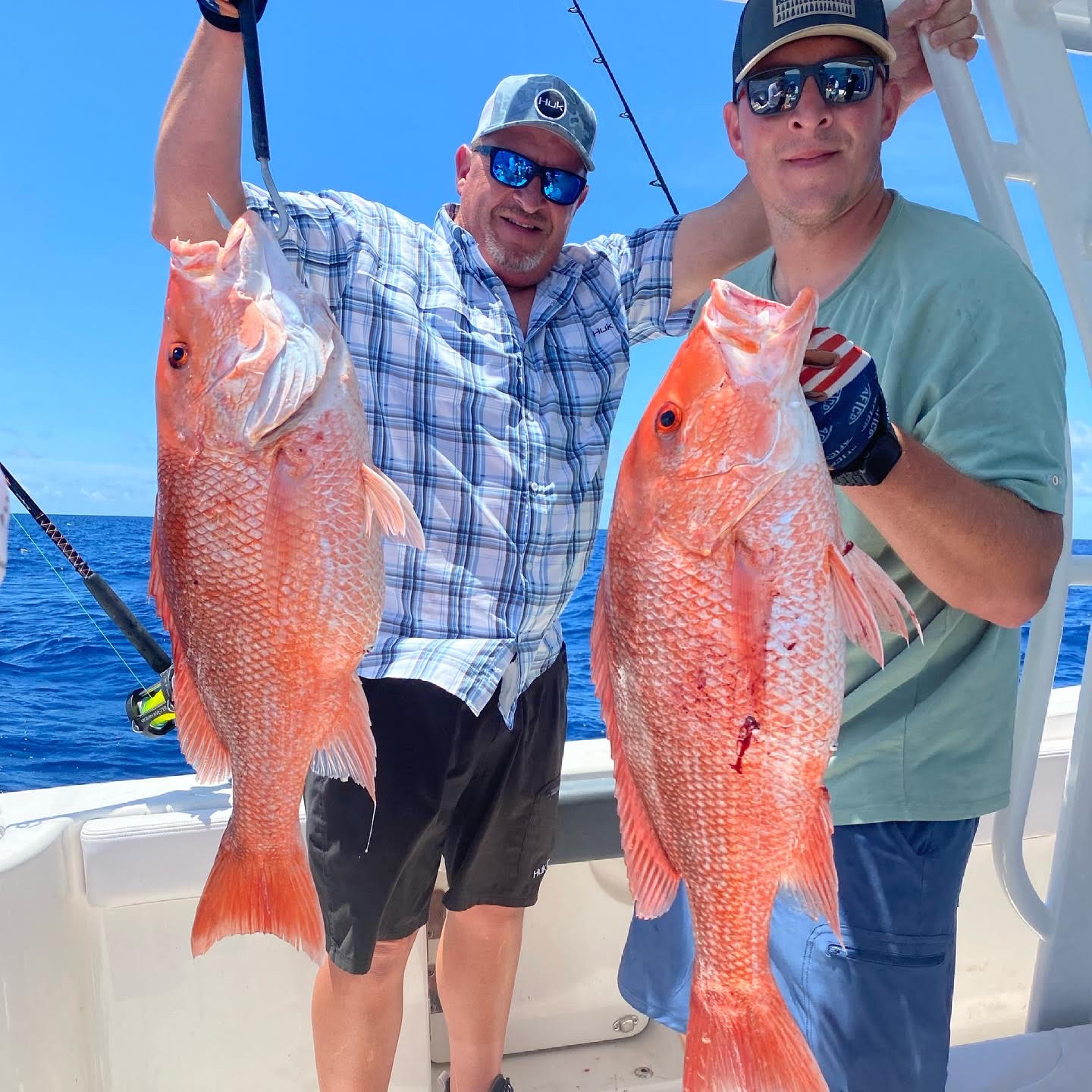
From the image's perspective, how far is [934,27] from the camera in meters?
1.91

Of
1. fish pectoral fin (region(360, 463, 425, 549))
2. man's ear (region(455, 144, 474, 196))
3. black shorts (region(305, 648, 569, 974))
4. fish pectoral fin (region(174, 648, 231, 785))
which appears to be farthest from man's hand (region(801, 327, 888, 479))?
man's ear (region(455, 144, 474, 196))

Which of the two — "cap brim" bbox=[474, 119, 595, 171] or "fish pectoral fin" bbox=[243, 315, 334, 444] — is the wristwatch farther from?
"cap brim" bbox=[474, 119, 595, 171]

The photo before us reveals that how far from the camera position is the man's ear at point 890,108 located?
5.91 ft

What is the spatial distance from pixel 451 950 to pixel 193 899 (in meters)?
0.81

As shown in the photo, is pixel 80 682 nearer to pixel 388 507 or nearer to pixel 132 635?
pixel 132 635

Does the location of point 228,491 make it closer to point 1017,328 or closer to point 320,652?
point 320,652

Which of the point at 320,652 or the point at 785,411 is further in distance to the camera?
the point at 320,652

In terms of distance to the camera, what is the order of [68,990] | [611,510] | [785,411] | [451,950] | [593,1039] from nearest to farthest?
[785,411]
[611,510]
[68,990]
[451,950]
[593,1039]

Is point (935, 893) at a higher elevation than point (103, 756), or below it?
higher

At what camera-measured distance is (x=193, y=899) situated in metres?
2.79

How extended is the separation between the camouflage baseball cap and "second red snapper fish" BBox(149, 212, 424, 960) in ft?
4.92

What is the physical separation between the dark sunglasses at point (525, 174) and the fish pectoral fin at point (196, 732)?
1.82 m

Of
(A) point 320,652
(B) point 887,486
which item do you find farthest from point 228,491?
(B) point 887,486

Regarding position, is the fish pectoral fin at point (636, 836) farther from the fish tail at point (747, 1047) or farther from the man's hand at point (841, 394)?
the man's hand at point (841, 394)
